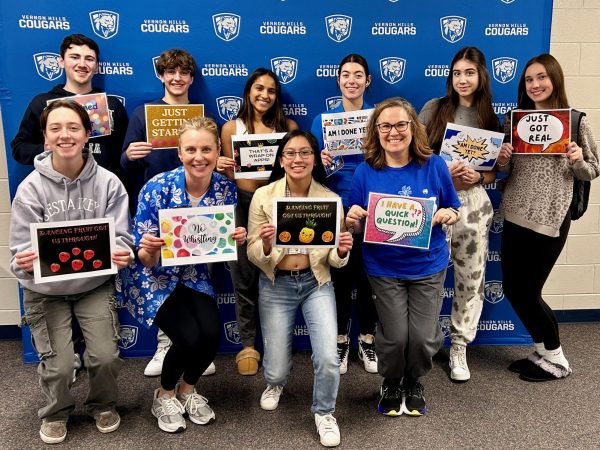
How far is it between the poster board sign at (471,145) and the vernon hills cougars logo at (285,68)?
105 cm

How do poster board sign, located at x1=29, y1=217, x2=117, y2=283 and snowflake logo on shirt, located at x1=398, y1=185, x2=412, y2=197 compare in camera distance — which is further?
snowflake logo on shirt, located at x1=398, y1=185, x2=412, y2=197

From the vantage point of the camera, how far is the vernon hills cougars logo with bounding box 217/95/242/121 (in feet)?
10.6

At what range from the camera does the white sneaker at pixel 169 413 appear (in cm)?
249

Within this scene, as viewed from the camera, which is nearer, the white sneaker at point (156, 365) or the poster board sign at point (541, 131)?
the poster board sign at point (541, 131)

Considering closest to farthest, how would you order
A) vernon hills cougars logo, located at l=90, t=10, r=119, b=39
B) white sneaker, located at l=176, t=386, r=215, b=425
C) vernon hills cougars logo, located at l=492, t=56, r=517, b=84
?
1. white sneaker, located at l=176, t=386, r=215, b=425
2. vernon hills cougars logo, located at l=90, t=10, r=119, b=39
3. vernon hills cougars logo, located at l=492, t=56, r=517, b=84

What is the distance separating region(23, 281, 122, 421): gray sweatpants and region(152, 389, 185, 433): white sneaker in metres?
0.23

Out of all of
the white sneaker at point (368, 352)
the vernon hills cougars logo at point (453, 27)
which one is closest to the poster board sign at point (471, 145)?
the vernon hills cougars logo at point (453, 27)

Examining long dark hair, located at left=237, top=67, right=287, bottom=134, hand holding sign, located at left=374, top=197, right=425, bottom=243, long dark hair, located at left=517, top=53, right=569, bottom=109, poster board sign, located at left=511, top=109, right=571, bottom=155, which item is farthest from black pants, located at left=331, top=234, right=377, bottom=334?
long dark hair, located at left=517, top=53, right=569, bottom=109

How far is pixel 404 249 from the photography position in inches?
99.6

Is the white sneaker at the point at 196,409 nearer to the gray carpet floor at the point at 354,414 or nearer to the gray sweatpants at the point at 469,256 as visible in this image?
the gray carpet floor at the point at 354,414

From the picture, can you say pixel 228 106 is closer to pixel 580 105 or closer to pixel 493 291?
pixel 493 291

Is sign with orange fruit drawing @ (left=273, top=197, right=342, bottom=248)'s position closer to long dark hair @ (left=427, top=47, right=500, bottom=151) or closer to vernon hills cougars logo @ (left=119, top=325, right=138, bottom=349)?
long dark hair @ (left=427, top=47, right=500, bottom=151)

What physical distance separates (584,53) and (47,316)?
12.6 feet

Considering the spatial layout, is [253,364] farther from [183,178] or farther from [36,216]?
[36,216]
